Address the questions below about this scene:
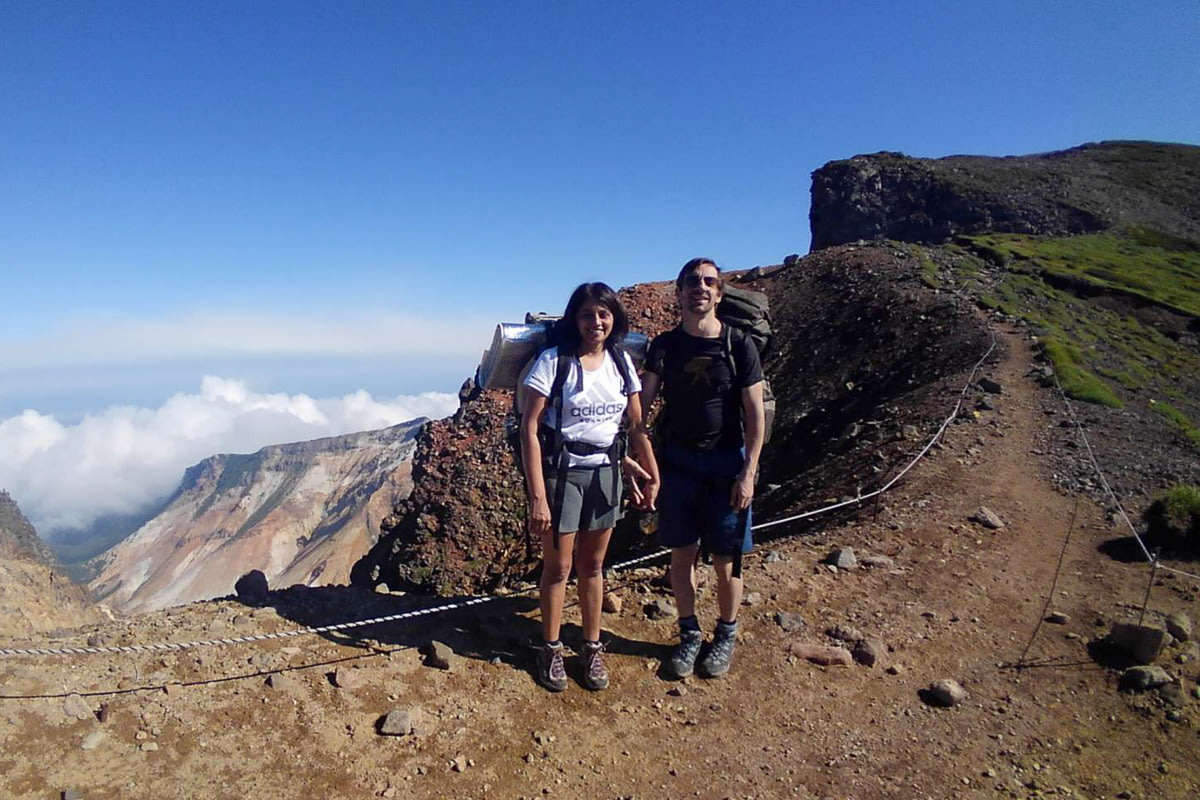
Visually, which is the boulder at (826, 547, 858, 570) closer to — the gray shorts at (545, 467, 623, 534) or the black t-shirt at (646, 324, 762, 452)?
the black t-shirt at (646, 324, 762, 452)

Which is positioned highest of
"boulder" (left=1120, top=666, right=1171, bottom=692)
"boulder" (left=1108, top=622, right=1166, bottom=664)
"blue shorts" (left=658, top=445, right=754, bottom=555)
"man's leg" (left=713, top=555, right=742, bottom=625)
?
"blue shorts" (left=658, top=445, right=754, bottom=555)

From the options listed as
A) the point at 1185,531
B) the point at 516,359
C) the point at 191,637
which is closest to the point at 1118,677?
the point at 1185,531

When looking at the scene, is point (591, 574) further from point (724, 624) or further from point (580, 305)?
point (580, 305)

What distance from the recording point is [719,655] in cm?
532

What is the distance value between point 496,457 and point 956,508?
12725 mm

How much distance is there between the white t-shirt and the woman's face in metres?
0.19

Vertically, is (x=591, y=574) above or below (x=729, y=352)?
below

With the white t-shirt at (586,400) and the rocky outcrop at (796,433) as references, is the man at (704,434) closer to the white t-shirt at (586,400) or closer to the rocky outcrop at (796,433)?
the white t-shirt at (586,400)

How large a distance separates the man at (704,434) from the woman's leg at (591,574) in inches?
19.2

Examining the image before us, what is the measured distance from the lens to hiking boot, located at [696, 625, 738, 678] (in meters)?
5.29

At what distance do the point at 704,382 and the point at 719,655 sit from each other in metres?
2.11

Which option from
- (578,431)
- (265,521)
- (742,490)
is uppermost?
(578,431)

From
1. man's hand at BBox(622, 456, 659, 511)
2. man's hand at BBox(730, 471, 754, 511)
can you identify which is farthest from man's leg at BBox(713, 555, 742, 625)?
man's hand at BBox(622, 456, 659, 511)

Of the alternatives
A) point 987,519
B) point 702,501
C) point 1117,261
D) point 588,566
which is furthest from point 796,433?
point 1117,261
